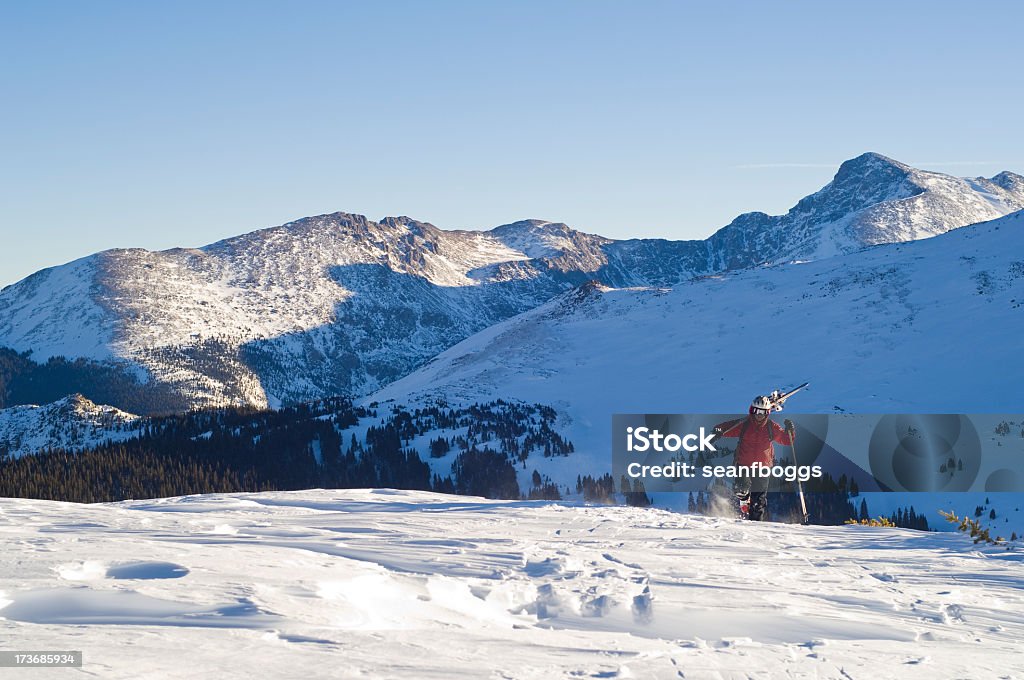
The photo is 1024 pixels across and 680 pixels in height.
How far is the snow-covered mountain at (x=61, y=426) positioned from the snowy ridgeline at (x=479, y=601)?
118405 mm

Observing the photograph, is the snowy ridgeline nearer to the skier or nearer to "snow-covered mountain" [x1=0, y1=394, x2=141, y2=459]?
the skier

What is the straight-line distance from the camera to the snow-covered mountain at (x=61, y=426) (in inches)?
5029

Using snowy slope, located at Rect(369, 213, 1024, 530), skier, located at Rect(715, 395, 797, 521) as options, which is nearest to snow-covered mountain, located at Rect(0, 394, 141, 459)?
snowy slope, located at Rect(369, 213, 1024, 530)

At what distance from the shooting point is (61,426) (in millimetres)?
137750

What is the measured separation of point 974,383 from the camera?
73.9m

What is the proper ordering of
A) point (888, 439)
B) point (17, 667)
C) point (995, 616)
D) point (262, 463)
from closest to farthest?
point (17, 667) < point (995, 616) < point (888, 439) < point (262, 463)

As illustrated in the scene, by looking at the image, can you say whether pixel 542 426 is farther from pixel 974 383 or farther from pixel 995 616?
pixel 995 616

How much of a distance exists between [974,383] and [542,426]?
38.4m

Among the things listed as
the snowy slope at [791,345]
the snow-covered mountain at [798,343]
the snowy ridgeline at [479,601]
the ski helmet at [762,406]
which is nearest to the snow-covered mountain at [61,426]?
the snowy slope at [791,345]

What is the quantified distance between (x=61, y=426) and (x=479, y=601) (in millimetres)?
147218

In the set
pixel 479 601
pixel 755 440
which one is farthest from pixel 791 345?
pixel 479 601

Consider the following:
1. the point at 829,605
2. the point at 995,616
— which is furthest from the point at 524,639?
the point at 995,616

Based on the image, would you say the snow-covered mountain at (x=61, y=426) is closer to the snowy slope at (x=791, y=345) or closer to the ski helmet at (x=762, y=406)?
the snowy slope at (x=791, y=345)

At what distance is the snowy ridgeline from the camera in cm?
761
